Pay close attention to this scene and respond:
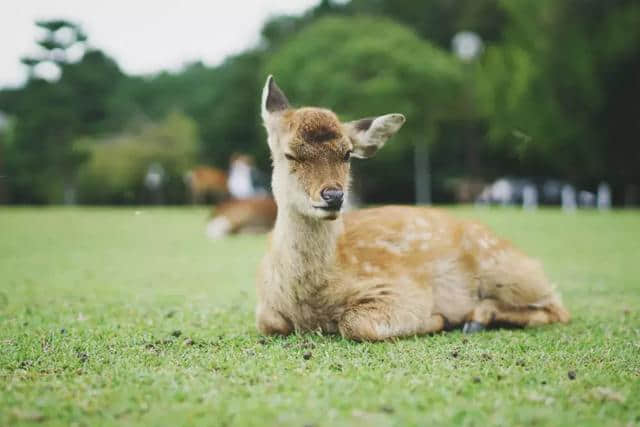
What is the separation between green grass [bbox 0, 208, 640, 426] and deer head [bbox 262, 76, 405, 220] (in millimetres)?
1100

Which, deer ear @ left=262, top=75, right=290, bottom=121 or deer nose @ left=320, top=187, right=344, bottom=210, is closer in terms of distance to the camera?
deer nose @ left=320, top=187, right=344, bottom=210

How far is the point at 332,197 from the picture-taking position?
4.86 meters

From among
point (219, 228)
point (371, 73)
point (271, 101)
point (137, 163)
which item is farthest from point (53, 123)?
point (271, 101)

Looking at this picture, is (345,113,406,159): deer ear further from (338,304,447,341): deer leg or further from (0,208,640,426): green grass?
(0,208,640,426): green grass

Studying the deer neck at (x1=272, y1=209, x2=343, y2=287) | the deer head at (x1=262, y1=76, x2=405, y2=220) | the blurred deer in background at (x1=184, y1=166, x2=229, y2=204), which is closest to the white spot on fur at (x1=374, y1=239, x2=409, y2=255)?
the deer neck at (x1=272, y1=209, x2=343, y2=287)

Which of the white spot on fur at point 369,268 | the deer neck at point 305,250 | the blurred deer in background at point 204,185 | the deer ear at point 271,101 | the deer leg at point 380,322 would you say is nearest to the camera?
the deer leg at point 380,322

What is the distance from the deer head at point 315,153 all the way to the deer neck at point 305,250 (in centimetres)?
13

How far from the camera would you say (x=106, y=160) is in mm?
41719

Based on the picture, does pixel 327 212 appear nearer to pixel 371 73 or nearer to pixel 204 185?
pixel 371 73

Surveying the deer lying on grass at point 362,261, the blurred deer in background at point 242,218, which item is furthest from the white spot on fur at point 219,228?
the deer lying on grass at point 362,261

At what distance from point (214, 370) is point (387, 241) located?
2.23m

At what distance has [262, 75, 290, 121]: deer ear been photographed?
5855mm

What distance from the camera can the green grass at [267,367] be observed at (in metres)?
3.47

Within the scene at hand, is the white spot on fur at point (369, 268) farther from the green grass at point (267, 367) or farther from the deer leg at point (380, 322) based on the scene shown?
the green grass at point (267, 367)
